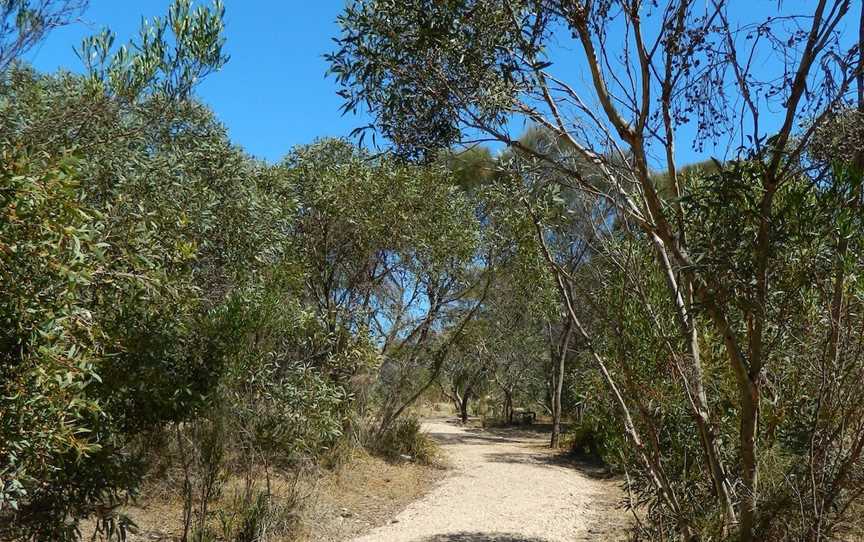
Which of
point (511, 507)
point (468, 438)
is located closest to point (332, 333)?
point (511, 507)

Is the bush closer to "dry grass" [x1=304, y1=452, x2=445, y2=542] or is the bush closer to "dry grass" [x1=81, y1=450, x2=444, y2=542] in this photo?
"dry grass" [x1=304, y1=452, x2=445, y2=542]

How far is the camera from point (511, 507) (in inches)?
414

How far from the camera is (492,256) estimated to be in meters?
14.7

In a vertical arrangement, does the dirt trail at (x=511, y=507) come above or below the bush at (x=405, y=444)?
below

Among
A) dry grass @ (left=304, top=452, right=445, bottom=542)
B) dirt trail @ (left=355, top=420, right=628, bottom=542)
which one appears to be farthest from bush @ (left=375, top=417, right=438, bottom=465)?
dirt trail @ (left=355, top=420, right=628, bottom=542)

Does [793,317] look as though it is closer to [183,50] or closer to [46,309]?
[46,309]

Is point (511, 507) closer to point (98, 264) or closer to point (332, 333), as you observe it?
point (332, 333)

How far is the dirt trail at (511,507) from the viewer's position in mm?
8734

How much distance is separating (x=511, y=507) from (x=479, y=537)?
214cm

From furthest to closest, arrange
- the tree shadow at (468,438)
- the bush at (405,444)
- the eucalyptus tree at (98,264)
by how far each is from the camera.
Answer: the tree shadow at (468,438), the bush at (405,444), the eucalyptus tree at (98,264)

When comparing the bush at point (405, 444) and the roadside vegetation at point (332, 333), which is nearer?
the roadside vegetation at point (332, 333)

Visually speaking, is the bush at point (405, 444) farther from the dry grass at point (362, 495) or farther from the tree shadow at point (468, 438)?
the tree shadow at point (468, 438)

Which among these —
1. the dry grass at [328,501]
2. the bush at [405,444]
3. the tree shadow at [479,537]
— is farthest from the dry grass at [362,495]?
the tree shadow at [479,537]

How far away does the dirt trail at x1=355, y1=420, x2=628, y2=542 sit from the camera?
873 cm
